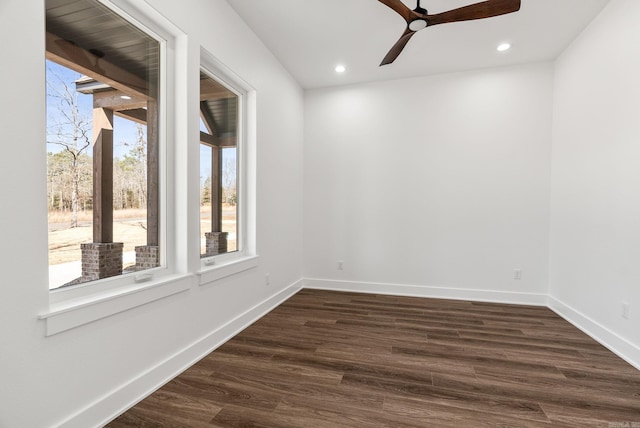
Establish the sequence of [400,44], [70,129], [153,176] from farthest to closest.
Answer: [400,44] → [153,176] → [70,129]

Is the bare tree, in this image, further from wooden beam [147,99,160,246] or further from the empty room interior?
wooden beam [147,99,160,246]

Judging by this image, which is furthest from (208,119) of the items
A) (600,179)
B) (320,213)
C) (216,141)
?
(600,179)

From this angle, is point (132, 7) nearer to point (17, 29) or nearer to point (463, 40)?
point (17, 29)

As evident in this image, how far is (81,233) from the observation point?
169 cm

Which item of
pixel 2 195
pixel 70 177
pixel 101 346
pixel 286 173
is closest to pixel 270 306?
pixel 286 173

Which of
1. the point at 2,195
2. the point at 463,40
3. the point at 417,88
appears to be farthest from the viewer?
the point at 417,88

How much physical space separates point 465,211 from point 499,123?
3.86 ft

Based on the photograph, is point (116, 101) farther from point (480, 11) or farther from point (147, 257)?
point (480, 11)

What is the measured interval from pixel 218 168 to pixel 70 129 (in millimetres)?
1299

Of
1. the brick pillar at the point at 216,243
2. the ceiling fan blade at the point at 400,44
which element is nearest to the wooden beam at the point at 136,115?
the brick pillar at the point at 216,243

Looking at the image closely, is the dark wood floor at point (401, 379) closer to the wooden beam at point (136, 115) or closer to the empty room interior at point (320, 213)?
the empty room interior at point (320, 213)

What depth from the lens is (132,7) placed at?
73.4 inches

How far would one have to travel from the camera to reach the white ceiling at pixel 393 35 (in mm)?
2682

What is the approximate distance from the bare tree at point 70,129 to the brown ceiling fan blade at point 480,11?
2369mm
